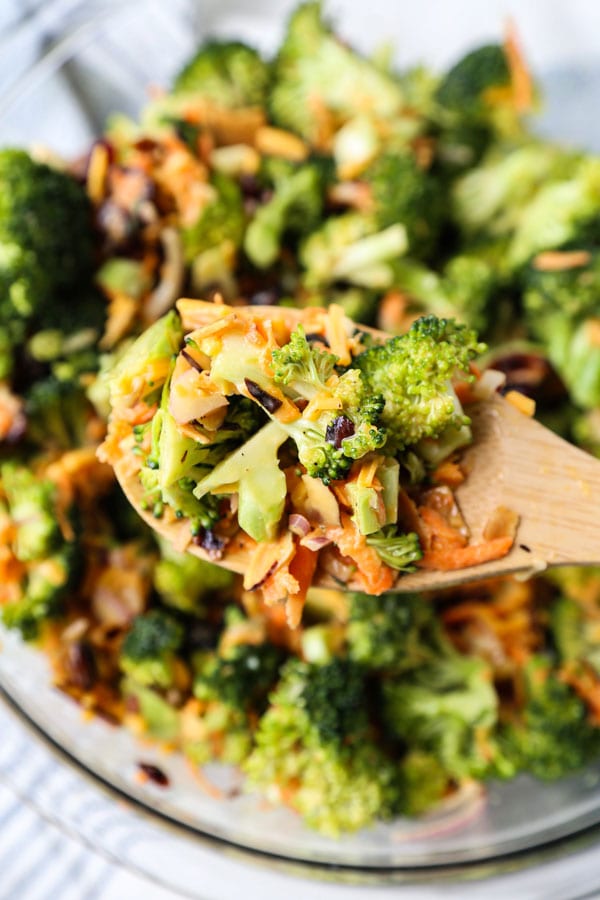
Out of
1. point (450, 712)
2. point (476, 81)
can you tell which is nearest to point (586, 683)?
point (450, 712)

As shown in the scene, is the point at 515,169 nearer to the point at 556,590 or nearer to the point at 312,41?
the point at 312,41

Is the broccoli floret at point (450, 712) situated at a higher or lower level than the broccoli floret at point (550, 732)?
higher

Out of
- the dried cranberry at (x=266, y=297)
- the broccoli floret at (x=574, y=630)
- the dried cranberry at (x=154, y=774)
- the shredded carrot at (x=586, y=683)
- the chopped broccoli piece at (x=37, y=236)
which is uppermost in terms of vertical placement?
the chopped broccoli piece at (x=37, y=236)

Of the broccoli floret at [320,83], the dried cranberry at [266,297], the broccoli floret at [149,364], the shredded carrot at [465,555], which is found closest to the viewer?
the broccoli floret at [149,364]

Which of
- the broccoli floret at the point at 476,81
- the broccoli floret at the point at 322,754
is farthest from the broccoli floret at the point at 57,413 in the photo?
the broccoli floret at the point at 476,81

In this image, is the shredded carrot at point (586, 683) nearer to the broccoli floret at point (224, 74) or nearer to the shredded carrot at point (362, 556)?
the shredded carrot at point (362, 556)

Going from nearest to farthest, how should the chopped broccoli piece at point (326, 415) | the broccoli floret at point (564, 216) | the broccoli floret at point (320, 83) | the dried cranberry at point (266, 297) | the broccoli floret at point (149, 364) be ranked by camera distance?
the chopped broccoli piece at point (326, 415), the broccoli floret at point (149, 364), the broccoli floret at point (564, 216), the dried cranberry at point (266, 297), the broccoli floret at point (320, 83)

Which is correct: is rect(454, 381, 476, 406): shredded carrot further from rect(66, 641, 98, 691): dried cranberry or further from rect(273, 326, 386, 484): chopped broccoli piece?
rect(66, 641, 98, 691): dried cranberry

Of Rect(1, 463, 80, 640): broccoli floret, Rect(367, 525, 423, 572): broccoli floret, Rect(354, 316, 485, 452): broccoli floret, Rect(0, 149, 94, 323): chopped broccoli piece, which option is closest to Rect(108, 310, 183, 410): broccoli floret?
Rect(354, 316, 485, 452): broccoli floret
